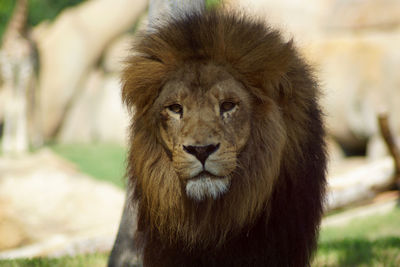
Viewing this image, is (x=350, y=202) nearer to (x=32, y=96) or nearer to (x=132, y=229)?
(x=132, y=229)

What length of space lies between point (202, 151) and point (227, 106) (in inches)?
13.2

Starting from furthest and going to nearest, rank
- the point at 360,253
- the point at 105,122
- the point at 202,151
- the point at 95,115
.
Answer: the point at 95,115 < the point at 105,122 < the point at 360,253 < the point at 202,151

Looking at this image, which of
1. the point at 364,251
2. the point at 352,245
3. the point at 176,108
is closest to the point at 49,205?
the point at 352,245

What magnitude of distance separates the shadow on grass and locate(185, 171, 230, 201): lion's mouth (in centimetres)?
214

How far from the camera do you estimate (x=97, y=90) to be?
19.4 meters

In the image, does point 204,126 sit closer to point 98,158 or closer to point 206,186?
point 206,186

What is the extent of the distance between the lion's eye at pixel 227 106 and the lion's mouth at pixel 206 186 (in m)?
0.35

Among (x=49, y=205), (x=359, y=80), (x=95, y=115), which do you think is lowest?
(x=49, y=205)

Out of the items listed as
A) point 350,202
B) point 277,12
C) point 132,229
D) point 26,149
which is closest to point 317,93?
point 132,229

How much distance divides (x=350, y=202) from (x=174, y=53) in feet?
18.9

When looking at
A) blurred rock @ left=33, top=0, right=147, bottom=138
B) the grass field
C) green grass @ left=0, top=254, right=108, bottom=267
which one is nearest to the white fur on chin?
the grass field

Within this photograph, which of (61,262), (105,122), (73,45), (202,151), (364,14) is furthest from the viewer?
(105,122)

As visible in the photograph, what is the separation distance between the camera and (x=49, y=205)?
8.23 m

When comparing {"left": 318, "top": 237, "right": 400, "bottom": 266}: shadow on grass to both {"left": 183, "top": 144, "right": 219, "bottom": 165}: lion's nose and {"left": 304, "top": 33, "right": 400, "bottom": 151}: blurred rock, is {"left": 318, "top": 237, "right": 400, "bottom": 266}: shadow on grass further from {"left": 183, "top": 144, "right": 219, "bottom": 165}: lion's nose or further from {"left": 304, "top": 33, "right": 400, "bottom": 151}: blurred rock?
{"left": 304, "top": 33, "right": 400, "bottom": 151}: blurred rock
